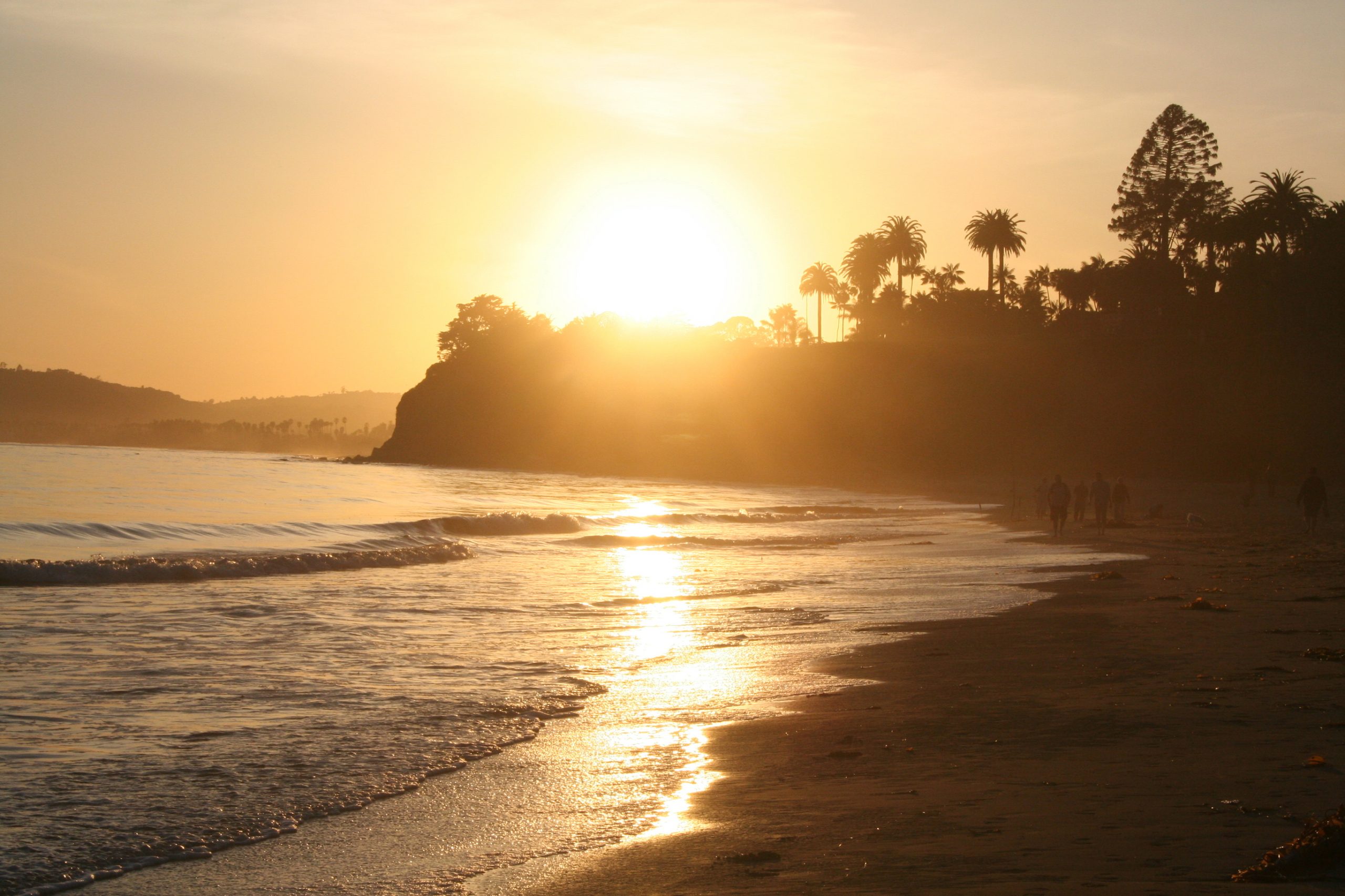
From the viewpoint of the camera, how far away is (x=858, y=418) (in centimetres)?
9712

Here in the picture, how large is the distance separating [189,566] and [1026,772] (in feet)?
51.7

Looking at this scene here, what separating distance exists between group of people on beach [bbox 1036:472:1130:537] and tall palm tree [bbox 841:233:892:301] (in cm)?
7657

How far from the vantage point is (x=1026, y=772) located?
18.6 feet

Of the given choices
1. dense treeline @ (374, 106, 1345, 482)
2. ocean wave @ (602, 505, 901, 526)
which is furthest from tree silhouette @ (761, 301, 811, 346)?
ocean wave @ (602, 505, 901, 526)

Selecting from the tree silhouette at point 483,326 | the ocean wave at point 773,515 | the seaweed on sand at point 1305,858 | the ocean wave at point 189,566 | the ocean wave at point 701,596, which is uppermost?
the tree silhouette at point 483,326

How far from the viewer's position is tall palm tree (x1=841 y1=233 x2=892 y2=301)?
356 ft

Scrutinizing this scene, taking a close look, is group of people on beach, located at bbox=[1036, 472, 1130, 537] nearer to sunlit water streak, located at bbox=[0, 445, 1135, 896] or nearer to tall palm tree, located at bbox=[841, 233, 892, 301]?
sunlit water streak, located at bbox=[0, 445, 1135, 896]

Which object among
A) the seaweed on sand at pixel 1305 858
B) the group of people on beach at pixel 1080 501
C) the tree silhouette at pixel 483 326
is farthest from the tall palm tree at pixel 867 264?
the seaweed on sand at pixel 1305 858

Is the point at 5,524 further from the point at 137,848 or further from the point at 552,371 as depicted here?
the point at 552,371

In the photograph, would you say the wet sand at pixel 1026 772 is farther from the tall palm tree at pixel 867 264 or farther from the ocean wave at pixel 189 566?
the tall palm tree at pixel 867 264

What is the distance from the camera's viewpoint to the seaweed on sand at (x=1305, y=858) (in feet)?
12.2

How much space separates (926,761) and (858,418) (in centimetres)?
9273

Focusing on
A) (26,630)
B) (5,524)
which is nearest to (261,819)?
(26,630)

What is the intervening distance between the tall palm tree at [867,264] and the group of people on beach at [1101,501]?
75.6m
